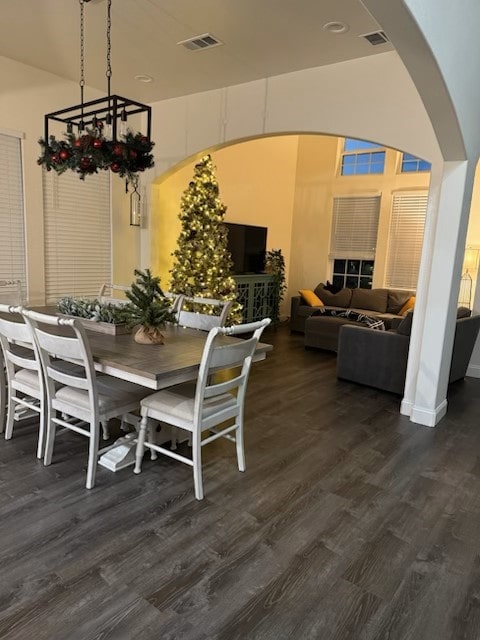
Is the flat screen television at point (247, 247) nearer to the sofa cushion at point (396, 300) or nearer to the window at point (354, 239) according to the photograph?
the window at point (354, 239)

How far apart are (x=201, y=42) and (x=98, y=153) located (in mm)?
1893

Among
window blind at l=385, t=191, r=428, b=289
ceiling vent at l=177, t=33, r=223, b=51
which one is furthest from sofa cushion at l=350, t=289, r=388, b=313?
ceiling vent at l=177, t=33, r=223, b=51

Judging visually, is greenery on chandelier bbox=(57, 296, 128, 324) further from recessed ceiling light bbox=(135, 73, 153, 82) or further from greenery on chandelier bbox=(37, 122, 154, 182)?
recessed ceiling light bbox=(135, 73, 153, 82)

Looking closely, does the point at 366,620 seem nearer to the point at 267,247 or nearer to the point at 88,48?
the point at 88,48

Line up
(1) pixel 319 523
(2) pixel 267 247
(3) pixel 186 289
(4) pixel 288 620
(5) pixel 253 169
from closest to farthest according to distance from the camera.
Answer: (4) pixel 288 620
(1) pixel 319 523
(3) pixel 186 289
(5) pixel 253 169
(2) pixel 267 247

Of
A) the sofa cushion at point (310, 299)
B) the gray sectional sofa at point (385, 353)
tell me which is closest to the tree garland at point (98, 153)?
the gray sectional sofa at point (385, 353)

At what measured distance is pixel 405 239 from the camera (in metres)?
7.70

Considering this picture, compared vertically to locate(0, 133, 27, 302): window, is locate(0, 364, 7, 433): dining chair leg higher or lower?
lower

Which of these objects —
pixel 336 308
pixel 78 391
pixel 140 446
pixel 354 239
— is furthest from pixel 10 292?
pixel 354 239

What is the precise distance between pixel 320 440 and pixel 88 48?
4.15m

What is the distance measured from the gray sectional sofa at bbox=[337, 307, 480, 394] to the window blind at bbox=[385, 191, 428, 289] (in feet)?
8.68

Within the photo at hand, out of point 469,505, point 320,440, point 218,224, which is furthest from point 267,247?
point 469,505

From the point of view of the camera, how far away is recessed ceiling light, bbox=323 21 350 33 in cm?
336

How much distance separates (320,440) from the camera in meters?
3.38
